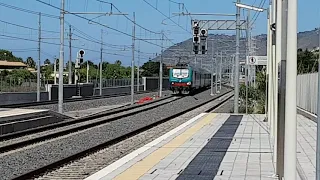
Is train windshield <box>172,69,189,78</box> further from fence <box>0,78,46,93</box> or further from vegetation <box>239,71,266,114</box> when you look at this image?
vegetation <box>239,71,266,114</box>

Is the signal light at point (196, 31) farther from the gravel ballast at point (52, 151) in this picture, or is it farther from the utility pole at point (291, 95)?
the utility pole at point (291, 95)

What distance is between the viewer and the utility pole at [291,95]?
6.50 meters

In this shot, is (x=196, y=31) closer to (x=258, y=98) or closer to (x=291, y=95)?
(x=258, y=98)

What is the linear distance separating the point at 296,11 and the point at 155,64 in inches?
4661

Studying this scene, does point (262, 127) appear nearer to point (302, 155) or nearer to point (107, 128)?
point (107, 128)

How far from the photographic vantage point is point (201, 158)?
12969mm

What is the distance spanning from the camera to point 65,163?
1425cm

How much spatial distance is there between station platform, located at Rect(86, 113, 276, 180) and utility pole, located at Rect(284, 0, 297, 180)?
3.34 metres

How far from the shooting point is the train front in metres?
63.8

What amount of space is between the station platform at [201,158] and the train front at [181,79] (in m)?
43.8

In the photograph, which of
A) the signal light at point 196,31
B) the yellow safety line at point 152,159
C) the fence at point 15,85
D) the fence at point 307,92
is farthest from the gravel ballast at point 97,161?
the fence at point 15,85

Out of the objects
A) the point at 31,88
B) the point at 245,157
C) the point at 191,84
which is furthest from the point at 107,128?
the point at 191,84

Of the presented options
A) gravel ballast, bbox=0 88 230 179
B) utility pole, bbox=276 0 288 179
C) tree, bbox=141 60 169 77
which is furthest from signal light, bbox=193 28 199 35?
tree, bbox=141 60 169 77

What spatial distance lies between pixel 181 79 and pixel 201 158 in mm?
51026
